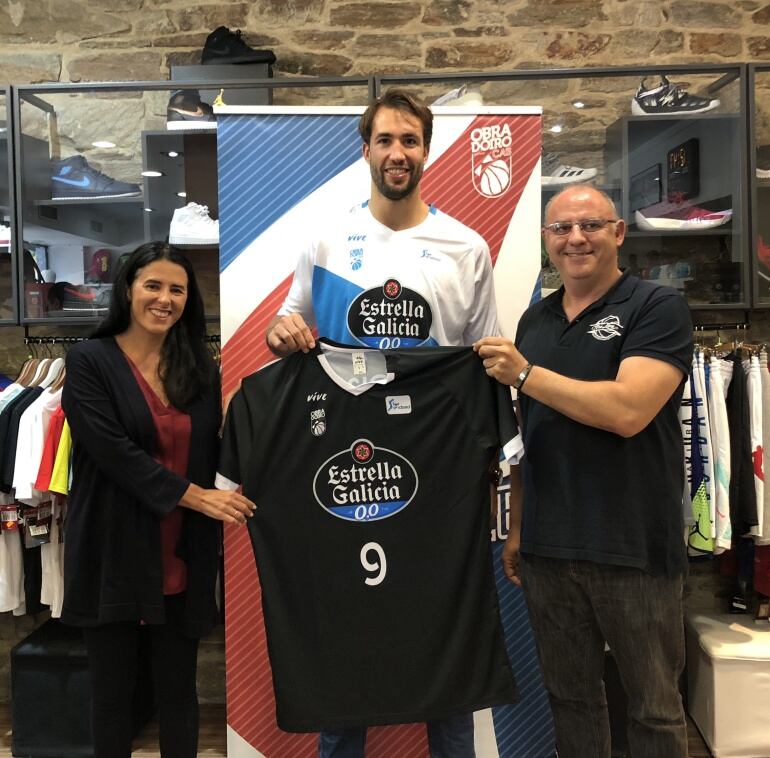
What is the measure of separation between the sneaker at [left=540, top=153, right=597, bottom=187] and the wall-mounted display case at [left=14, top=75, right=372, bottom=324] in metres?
0.77

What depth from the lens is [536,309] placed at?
6.34 feet

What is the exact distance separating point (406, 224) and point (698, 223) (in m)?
1.39

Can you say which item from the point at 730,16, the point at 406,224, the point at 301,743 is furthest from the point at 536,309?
the point at 730,16

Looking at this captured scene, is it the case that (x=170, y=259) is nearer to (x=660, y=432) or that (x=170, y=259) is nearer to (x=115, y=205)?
(x=115, y=205)

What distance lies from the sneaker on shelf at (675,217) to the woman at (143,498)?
1791 millimetres

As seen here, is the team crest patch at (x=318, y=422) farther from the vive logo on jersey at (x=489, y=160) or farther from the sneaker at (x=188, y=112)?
the sneaker at (x=188, y=112)

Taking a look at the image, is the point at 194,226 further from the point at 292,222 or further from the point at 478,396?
the point at 478,396

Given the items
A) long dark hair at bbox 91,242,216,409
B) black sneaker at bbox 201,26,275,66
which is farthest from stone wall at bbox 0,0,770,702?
long dark hair at bbox 91,242,216,409

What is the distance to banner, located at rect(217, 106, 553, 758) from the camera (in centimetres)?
240

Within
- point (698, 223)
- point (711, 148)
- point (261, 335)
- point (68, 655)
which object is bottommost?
point (68, 655)

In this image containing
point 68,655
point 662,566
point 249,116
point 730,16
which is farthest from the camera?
point 730,16

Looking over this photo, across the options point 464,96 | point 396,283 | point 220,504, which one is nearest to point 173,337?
point 220,504

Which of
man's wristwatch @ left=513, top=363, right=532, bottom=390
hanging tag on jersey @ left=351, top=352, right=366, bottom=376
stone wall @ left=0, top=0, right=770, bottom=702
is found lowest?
man's wristwatch @ left=513, top=363, right=532, bottom=390

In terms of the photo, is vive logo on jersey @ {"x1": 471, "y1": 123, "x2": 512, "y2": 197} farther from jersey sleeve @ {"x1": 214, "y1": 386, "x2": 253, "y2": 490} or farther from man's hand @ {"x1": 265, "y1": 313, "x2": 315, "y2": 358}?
jersey sleeve @ {"x1": 214, "y1": 386, "x2": 253, "y2": 490}
